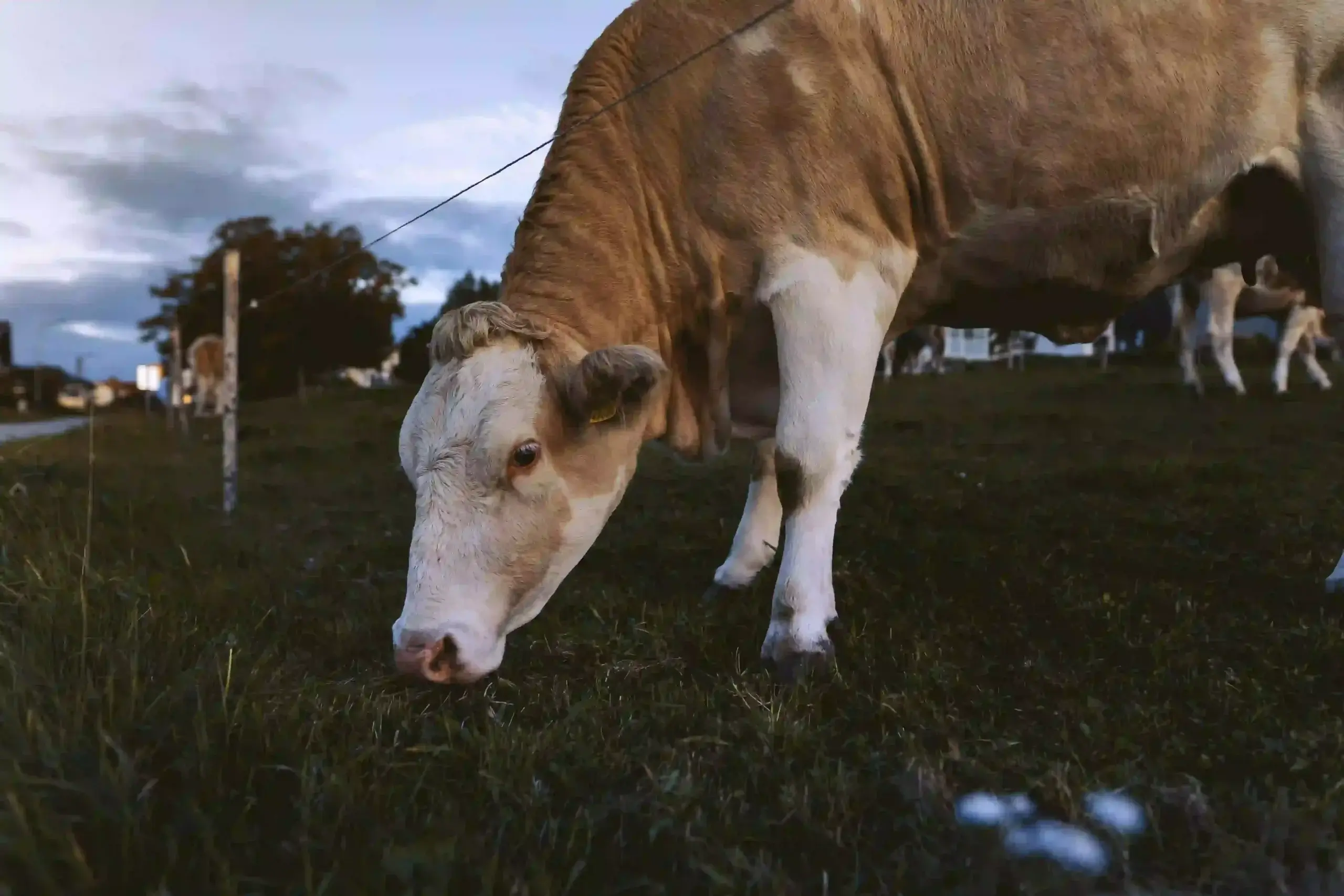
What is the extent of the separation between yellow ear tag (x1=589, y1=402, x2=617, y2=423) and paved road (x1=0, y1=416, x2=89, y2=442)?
1656 cm

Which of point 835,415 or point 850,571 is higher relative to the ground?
point 835,415

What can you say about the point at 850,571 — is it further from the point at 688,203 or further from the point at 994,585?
the point at 688,203

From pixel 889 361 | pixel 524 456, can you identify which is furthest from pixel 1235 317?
pixel 524 456

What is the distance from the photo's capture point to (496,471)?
9.11 feet

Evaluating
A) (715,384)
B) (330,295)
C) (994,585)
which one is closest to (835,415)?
(715,384)

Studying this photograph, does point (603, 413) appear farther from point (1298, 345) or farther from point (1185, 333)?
point (1298, 345)

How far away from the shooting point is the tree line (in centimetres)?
2694

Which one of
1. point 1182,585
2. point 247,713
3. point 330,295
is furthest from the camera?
point 330,295

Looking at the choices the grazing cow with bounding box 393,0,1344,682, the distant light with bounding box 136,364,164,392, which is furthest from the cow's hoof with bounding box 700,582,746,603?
the distant light with bounding box 136,364,164,392

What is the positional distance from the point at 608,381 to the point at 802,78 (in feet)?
4.58

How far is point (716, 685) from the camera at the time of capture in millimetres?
2779

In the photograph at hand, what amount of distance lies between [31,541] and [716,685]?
11.1ft

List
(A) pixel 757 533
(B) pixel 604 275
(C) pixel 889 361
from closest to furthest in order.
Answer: (B) pixel 604 275, (A) pixel 757 533, (C) pixel 889 361

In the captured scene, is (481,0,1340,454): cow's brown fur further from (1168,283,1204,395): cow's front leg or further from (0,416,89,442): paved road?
(0,416,89,442): paved road
